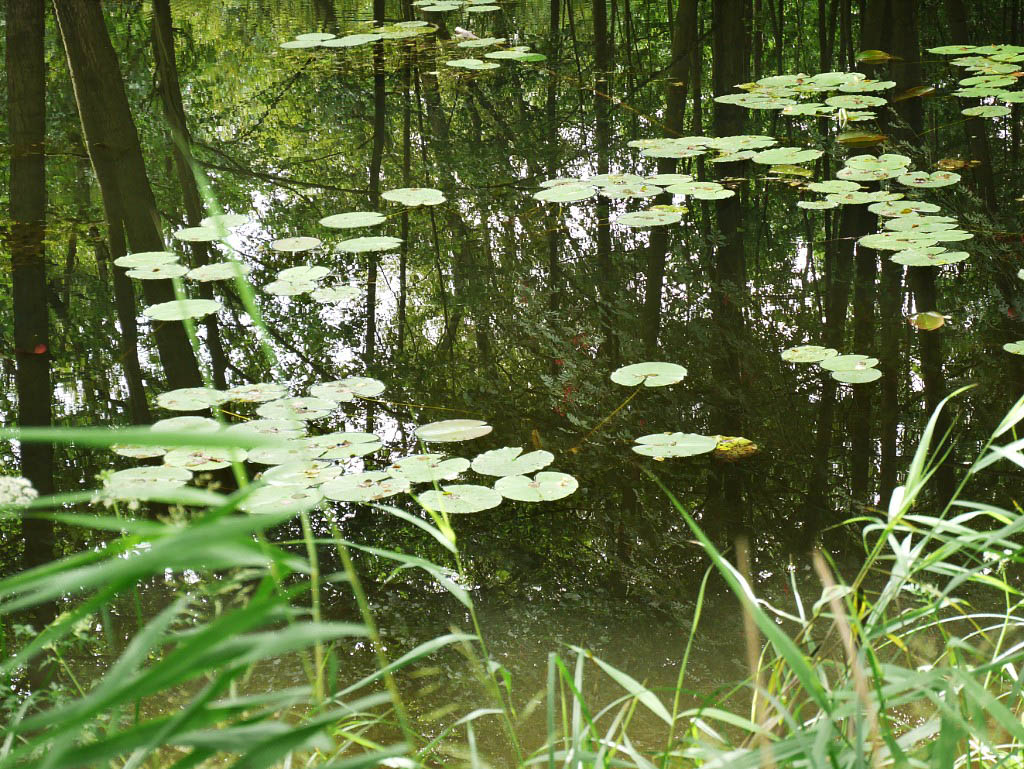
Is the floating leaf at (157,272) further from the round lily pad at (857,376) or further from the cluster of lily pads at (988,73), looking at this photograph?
the cluster of lily pads at (988,73)

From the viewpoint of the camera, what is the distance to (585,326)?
2744mm

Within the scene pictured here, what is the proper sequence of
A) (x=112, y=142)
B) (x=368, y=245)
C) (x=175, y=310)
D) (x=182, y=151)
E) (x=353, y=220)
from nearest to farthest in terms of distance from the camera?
1. (x=182, y=151)
2. (x=175, y=310)
3. (x=368, y=245)
4. (x=353, y=220)
5. (x=112, y=142)

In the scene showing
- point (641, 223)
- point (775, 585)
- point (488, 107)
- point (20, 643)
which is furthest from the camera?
point (488, 107)

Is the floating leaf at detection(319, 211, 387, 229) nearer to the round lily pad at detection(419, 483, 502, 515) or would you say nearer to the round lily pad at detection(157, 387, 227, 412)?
the round lily pad at detection(157, 387, 227, 412)

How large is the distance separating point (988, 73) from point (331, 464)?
4.70 metres

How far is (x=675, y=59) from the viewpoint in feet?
19.1

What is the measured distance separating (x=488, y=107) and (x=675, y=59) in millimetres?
1667

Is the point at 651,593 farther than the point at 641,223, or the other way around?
the point at 641,223

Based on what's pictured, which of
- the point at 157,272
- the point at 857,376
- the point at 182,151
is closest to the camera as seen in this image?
the point at 182,151

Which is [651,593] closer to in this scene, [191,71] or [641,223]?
[641,223]

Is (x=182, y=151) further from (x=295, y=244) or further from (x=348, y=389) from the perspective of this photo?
(x=295, y=244)

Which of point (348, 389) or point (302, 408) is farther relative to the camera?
point (348, 389)

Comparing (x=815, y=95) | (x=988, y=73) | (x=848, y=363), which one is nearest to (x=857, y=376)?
(x=848, y=363)

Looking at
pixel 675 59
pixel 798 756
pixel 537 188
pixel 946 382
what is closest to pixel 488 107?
pixel 537 188
